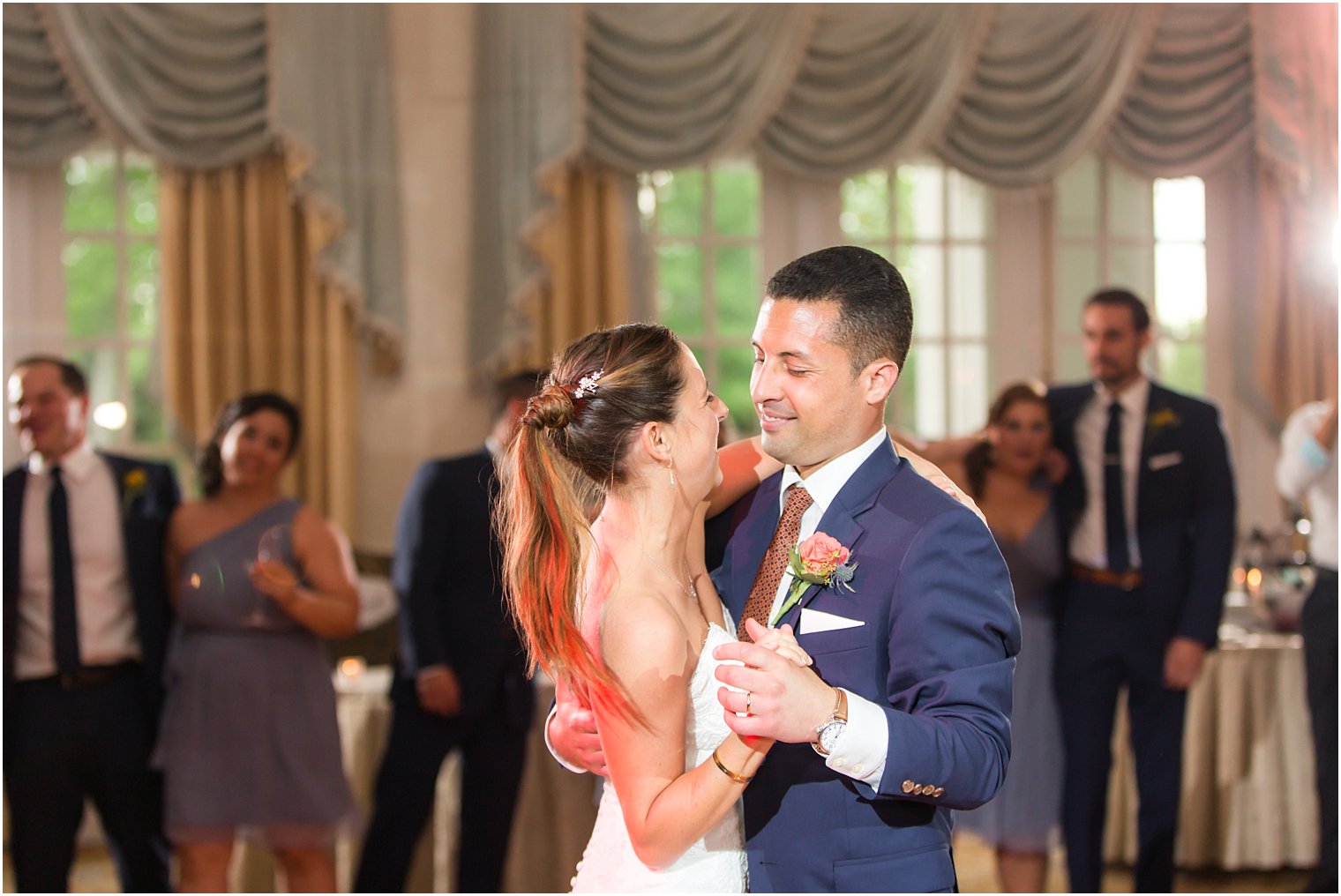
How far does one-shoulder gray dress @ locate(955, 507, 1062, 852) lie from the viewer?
3666 mm

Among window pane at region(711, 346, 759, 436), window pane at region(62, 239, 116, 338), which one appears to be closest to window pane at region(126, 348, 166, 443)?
window pane at region(62, 239, 116, 338)

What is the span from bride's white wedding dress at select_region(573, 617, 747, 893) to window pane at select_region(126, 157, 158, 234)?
13.8 feet

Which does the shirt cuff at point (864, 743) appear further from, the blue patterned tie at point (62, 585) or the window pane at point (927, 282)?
the window pane at point (927, 282)

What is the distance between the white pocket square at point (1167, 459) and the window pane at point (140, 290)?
3806 mm

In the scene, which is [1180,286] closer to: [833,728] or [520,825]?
[520,825]

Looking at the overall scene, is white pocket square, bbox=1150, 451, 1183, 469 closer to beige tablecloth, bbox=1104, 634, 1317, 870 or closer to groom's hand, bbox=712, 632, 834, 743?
beige tablecloth, bbox=1104, 634, 1317, 870

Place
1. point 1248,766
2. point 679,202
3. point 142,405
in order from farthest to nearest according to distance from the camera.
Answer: point 679,202 → point 142,405 → point 1248,766

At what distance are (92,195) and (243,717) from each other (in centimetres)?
280

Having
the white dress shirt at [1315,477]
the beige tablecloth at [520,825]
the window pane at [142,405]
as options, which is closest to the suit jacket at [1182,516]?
the white dress shirt at [1315,477]

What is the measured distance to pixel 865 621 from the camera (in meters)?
1.63

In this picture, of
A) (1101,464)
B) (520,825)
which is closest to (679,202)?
(1101,464)

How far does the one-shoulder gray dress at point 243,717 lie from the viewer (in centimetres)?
329

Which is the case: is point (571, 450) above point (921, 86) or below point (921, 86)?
below

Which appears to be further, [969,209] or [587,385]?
[969,209]
